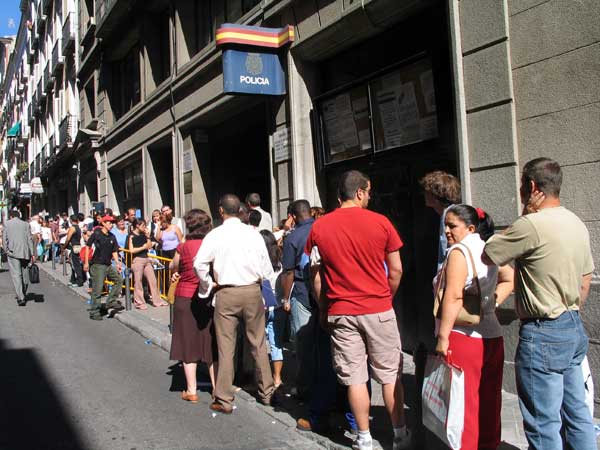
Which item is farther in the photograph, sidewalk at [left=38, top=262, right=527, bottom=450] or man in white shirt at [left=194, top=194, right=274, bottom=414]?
man in white shirt at [left=194, top=194, right=274, bottom=414]

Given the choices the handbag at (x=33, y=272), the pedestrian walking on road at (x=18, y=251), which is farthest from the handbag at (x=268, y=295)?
the handbag at (x=33, y=272)

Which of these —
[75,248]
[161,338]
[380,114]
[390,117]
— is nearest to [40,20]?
[75,248]

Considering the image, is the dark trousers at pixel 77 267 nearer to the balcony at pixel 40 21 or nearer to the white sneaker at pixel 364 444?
the white sneaker at pixel 364 444

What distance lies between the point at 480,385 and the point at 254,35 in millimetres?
7032

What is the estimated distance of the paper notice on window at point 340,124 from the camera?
8250mm

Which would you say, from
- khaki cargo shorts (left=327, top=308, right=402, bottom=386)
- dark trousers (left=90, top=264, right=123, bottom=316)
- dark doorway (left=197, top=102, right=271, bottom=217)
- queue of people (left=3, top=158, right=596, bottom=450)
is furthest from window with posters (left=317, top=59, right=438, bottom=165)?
dark doorway (left=197, top=102, right=271, bottom=217)

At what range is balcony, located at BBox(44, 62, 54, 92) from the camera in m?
29.3

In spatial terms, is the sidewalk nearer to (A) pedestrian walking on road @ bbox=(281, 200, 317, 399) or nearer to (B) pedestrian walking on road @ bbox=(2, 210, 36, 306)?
(A) pedestrian walking on road @ bbox=(281, 200, 317, 399)

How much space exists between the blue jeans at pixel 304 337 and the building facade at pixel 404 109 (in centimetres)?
187

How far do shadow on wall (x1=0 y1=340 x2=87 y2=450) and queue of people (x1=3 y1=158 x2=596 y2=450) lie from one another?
1.21 m

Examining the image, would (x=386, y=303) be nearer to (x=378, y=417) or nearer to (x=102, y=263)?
(x=378, y=417)

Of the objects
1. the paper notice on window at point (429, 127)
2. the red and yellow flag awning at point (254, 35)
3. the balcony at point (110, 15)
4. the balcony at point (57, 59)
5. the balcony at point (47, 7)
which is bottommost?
the paper notice on window at point (429, 127)

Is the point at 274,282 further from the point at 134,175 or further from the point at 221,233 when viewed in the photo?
the point at 134,175

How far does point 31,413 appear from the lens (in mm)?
5277
